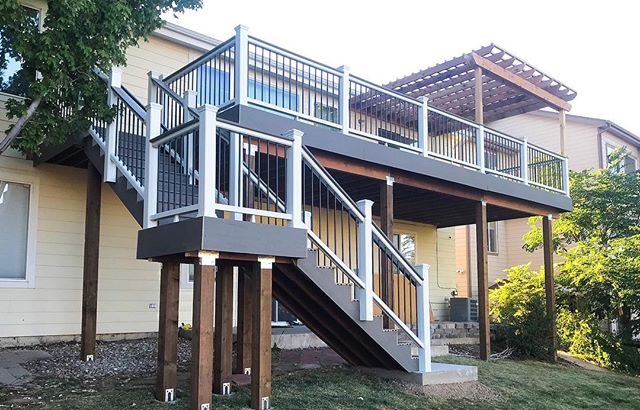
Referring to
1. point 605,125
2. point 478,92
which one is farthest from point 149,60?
point 605,125

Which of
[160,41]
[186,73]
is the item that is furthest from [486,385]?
[160,41]

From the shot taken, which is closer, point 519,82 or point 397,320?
point 397,320

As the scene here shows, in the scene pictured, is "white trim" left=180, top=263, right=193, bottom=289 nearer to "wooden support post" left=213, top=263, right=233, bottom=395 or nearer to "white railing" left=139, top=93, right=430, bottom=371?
"white railing" left=139, top=93, right=430, bottom=371

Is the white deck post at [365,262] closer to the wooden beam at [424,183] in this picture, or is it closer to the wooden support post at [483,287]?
the wooden beam at [424,183]

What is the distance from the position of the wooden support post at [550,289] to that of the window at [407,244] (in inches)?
132

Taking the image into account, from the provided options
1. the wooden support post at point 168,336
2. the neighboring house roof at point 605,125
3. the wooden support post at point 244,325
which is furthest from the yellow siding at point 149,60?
the neighboring house roof at point 605,125

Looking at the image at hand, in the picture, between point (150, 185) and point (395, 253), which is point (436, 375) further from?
point (150, 185)

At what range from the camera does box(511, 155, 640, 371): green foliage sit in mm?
13312

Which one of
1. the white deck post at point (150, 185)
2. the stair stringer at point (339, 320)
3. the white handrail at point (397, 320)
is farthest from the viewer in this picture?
the white handrail at point (397, 320)

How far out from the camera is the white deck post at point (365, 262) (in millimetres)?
7176

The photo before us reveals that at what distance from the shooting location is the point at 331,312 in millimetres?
7297

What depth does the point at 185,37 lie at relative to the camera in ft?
38.3

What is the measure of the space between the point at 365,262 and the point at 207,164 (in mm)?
2496

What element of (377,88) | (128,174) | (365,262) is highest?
(377,88)
